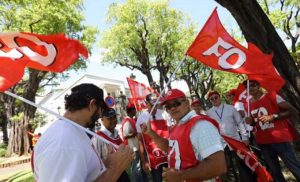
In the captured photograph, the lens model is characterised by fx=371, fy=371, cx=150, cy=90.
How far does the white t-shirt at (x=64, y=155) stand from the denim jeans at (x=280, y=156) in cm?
358

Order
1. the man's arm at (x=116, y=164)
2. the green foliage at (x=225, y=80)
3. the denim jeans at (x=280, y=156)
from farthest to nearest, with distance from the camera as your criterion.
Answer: the green foliage at (x=225, y=80) → the denim jeans at (x=280, y=156) → the man's arm at (x=116, y=164)

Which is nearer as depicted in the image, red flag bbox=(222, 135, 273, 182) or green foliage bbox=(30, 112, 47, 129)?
red flag bbox=(222, 135, 273, 182)

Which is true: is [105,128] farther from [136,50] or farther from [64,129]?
[136,50]

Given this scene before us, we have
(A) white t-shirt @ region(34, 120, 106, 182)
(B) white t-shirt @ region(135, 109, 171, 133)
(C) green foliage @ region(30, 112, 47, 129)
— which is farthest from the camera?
(C) green foliage @ region(30, 112, 47, 129)

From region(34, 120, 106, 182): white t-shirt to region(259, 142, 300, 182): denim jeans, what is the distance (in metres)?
3.58

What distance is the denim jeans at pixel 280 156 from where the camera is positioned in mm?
4930

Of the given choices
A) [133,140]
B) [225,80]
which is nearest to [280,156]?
[133,140]

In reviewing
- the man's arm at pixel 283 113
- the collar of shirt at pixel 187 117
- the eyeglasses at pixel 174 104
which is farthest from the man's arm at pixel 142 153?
the collar of shirt at pixel 187 117

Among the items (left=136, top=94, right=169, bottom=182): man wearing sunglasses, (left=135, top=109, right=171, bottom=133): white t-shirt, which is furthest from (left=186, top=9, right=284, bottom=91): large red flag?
(left=135, top=109, right=171, bottom=133): white t-shirt

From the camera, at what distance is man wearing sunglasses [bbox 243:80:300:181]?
4.98 m

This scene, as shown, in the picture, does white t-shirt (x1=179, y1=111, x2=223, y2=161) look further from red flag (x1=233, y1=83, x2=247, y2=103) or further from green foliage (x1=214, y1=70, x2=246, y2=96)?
green foliage (x1=214, y1=70, x2=246, y2=96)

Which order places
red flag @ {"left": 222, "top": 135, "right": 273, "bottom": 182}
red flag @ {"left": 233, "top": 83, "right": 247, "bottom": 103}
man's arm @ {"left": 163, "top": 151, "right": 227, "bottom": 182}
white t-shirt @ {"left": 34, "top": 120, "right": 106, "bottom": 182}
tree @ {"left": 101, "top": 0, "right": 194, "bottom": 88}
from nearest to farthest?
white t-shirt @ {"left": 34, "top": 120, "right": 106, "bottom": 182} → man's arm @ {"left": 163, "top": 151, "right": 227, "bottom": 182} → red flag @ {"left": 222, "top": 135, "right": 273, "bottom": 182} → red flag @ {"left": 233, "top": 83, "right": 247, "bottom": 103} → tree @ {"left": 101, "top": 0, "right": 194, "bottom": 88}

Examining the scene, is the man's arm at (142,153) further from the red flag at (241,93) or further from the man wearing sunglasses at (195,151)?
the man wearing sunglasses at (195,151)

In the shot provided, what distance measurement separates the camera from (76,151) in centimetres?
201
